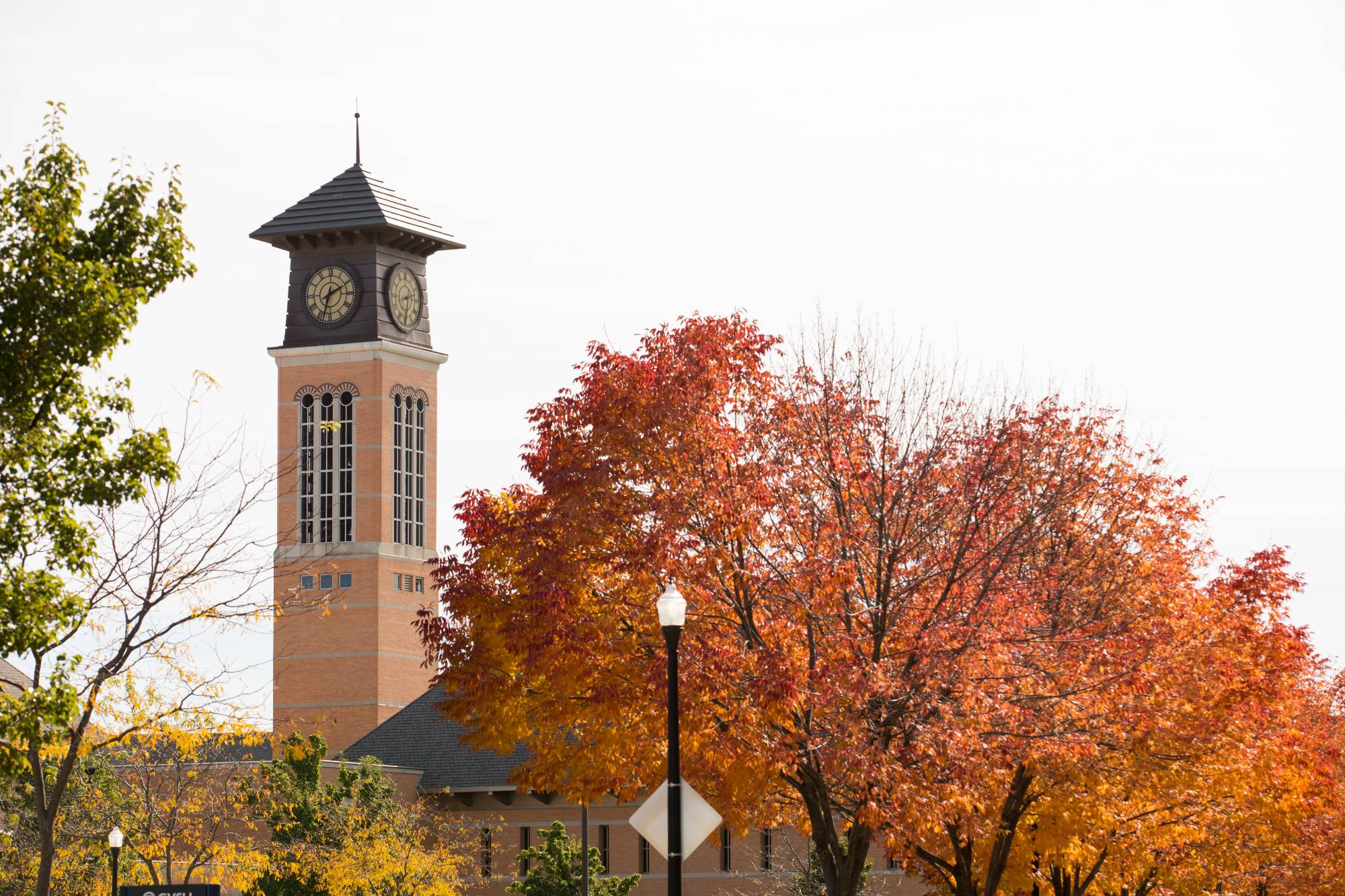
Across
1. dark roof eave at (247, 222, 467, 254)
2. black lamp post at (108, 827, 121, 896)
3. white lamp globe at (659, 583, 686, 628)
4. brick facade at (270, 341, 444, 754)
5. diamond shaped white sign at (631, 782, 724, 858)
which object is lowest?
black lamp post at (108, 827, 121, 896)

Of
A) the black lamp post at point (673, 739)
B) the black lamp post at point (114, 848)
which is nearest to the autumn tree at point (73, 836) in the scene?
the black lamp post at point (114, 848)

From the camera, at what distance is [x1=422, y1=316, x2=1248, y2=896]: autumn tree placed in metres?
22.4

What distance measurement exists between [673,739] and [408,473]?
69.0 m

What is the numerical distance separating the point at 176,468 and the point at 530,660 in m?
6.98

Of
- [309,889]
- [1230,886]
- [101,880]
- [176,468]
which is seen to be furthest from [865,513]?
[309,889]

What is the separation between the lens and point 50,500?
16.6 meters

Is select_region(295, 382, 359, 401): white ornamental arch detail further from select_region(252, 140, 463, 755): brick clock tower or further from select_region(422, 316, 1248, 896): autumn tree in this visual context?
select_region(422, 316, 1248, 896): autumn tree

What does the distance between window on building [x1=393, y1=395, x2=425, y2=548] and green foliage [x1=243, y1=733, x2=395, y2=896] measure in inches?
1246

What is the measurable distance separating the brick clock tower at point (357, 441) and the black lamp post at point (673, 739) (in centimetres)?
6388

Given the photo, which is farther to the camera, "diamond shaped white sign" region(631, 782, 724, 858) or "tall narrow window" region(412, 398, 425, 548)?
"tall narrow window" region(412, 398, 425, 548)

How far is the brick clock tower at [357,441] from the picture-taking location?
81.9 m

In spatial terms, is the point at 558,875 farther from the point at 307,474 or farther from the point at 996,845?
the point at 307,474

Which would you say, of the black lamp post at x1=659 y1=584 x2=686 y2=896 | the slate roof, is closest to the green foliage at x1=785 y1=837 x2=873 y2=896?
the slate roof

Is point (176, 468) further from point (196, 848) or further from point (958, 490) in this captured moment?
point (196, 848)
